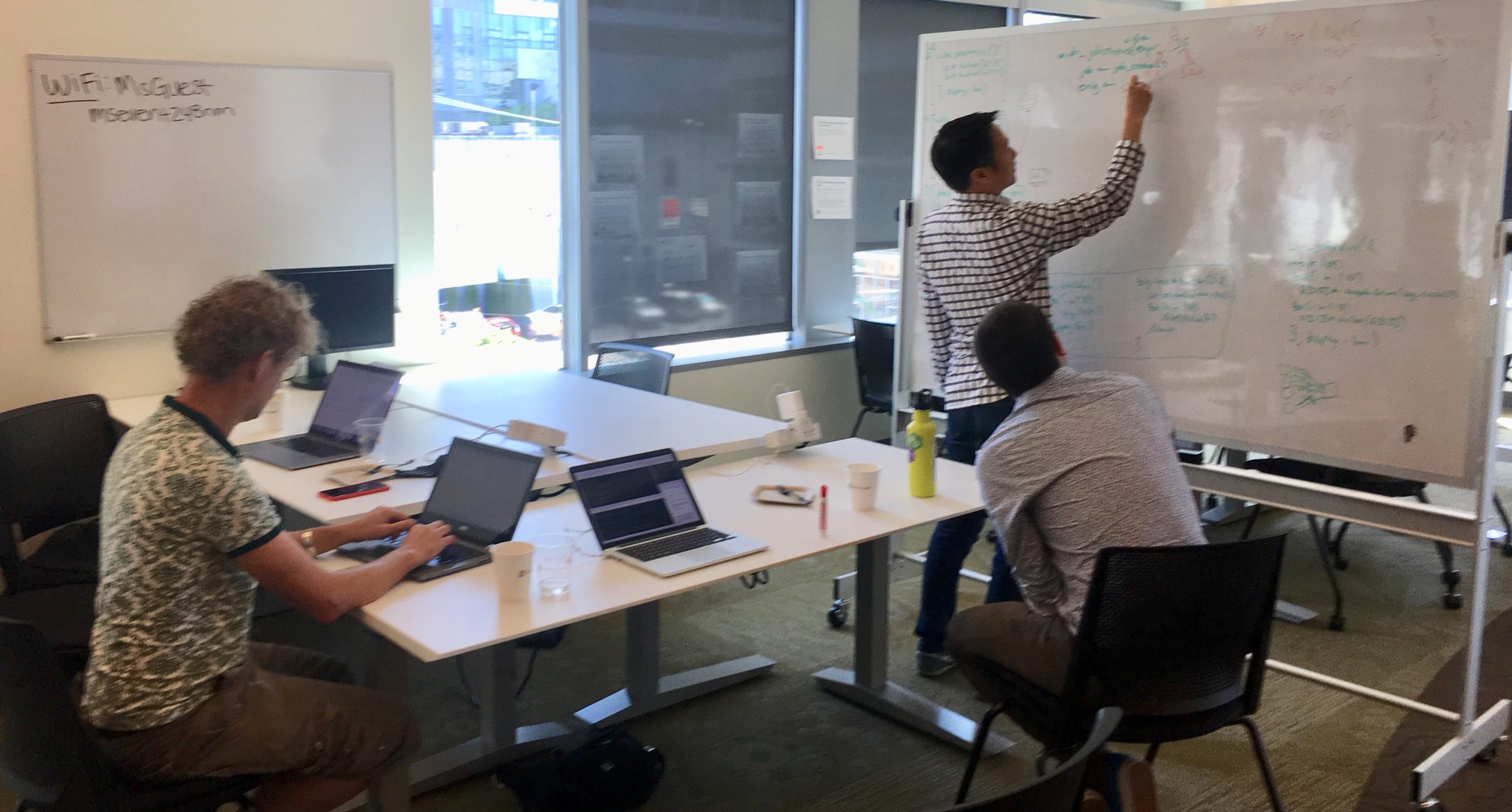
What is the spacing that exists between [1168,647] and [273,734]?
61.2 inches

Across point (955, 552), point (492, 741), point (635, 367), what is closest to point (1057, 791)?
point (492, 741)

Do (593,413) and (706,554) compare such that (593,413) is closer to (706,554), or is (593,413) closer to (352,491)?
(352,491)

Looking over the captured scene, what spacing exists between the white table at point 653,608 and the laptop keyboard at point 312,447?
632 mm

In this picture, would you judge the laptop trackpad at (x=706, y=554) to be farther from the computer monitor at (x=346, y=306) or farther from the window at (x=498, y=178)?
the window at (x=498, y=178)

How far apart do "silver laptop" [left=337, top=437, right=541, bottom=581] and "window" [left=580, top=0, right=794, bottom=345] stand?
96.0 inches

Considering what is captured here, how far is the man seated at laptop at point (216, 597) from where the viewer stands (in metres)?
1.91

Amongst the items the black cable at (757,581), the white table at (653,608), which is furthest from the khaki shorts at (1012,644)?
the black cable at (757,581)

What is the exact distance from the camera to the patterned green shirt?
1.90 metres

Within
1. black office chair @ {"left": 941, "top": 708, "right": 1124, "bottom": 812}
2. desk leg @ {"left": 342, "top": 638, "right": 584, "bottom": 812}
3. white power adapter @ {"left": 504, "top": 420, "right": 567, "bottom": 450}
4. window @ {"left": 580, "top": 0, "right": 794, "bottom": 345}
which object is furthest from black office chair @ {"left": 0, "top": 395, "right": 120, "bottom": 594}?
black office chair @ {"left": 941, "top": 708, "right": 1124, "bottom": 812}

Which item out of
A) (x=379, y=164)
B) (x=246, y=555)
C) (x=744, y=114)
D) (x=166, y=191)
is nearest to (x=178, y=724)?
A: (x=246, y=555)

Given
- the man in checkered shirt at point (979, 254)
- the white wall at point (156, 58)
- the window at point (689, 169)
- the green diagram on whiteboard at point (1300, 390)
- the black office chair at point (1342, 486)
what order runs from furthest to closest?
1. the window at point (689, 169)
2. the black office chair at point (1342, 486)
3. the white wall at point (156, 58)
4. the man in checkered shirt at point (979, 254)
5. the green diagram on whiteboard at point (1300, 390)

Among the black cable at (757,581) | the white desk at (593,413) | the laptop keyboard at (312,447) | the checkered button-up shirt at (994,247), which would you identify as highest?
the checkered button-up shirt at (994,247)

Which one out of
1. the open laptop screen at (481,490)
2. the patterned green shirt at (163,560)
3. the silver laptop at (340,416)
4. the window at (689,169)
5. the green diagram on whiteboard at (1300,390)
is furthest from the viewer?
the window at (689,169)

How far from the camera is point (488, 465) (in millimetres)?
2475
